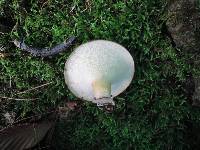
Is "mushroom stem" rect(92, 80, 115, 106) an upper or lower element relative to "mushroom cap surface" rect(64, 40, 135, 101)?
lower

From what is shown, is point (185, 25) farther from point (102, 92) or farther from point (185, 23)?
point (102, 92)

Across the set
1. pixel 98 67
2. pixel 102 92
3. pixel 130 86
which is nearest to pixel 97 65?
pixel 98 67

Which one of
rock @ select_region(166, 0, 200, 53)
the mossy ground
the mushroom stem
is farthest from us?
the mossy ground

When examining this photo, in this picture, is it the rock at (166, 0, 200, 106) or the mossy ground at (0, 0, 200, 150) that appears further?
the mossy ground at (0, 0, 200, 150)

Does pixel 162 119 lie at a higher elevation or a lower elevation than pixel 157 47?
lower

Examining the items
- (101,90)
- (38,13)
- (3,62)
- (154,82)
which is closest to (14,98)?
(3,62)

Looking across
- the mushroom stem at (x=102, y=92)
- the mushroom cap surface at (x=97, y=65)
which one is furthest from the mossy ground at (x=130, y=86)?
the mushroom stem at (x=102, y=92)

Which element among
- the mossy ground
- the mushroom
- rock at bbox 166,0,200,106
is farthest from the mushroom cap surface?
rock at bbox 166,0,200,106

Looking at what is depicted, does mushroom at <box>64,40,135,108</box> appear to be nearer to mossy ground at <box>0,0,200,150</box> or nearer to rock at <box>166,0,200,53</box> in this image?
mossy ground at <box>0,0,200,150</box>

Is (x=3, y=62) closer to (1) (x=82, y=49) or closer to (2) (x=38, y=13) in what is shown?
(2) (x=38, y=13)
